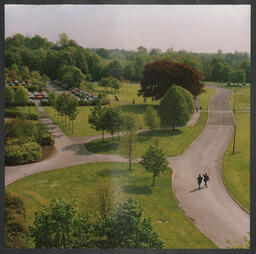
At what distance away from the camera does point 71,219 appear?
13.9ft

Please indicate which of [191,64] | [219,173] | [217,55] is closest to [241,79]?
[217,55]

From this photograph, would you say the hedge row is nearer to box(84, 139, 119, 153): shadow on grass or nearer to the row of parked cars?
the row of parked cars

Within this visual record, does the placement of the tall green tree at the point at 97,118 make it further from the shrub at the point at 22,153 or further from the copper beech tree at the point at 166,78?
the shrub at the point at 22,153

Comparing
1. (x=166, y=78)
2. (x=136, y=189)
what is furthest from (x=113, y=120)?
(x=166, y=78)

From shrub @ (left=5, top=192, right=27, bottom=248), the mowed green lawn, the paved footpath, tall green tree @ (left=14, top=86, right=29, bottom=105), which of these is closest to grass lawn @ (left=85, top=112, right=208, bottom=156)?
the paved footpath

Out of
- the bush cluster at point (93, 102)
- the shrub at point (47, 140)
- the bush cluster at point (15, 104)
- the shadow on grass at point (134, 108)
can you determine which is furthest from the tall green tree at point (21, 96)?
the shadow on grass at point (134, 108)

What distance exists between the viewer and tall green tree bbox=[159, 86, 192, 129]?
6.08 meters

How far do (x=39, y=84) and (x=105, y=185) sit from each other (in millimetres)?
2292

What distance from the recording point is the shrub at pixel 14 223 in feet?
15.0

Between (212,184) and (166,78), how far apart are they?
237cm

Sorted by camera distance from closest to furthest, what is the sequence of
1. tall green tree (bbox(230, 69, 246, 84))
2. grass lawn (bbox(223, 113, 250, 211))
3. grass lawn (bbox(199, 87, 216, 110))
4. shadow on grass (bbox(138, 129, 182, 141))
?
grass lawn (bbox(223, 113, 250, 211)), tall green tree (bbox(230, 69, 246, 84)), shadow on grass (bbox(138, 129, 182, 141)), grass lawn (bbox(199, 87, 216, 110))

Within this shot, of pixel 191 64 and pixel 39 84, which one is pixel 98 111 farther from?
pixel 191 64

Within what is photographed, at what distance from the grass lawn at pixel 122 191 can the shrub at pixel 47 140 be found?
0.52 metres

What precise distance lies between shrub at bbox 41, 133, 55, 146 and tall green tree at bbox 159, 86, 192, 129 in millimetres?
2204
